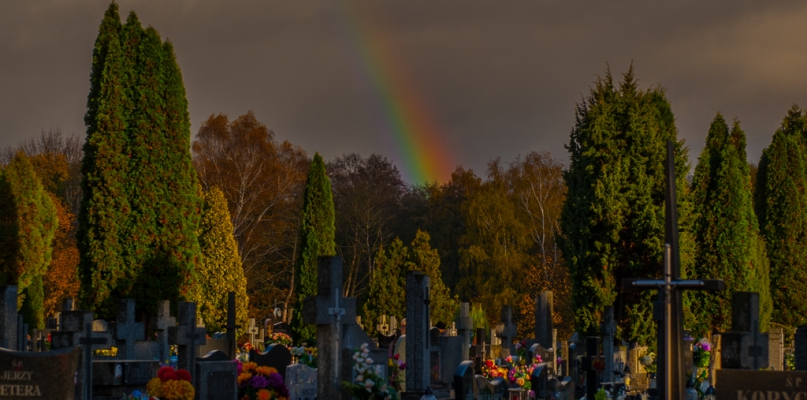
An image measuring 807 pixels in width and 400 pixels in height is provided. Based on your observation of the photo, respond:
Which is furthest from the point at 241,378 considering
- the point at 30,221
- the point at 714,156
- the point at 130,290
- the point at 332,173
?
the point at 332,173

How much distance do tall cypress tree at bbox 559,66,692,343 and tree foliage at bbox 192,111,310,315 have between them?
22.7 m

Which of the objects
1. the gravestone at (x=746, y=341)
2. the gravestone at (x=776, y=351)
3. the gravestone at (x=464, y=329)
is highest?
the gravestone at (x=746, y=341)

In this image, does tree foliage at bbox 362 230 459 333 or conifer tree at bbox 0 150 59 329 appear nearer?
conifer tree at bbox 0 150 59 329

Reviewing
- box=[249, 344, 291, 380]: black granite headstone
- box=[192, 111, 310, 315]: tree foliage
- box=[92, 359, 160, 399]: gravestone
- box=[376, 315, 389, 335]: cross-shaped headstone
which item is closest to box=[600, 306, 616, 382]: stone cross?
box=[249, 344, 291, 380]: black granite headstone

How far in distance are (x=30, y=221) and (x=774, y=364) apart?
2492 cm

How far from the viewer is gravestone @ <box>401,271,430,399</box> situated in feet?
47.5

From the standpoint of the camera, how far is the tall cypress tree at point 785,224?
33812 mm

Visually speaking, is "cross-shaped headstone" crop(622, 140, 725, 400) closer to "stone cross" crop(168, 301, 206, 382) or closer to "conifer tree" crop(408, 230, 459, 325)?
"stone cross" crop(168, 301, 206, 382)

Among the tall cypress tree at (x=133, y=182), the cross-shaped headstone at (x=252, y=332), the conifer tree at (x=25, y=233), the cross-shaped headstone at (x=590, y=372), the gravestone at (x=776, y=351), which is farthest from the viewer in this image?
the conifer tree at (x=25, y=233)

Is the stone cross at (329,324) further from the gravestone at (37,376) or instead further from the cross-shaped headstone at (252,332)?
the cross-shaped headstone at (252,332)

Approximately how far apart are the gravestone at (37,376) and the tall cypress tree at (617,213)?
15.8m

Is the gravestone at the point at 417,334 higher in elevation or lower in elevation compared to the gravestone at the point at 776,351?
higher

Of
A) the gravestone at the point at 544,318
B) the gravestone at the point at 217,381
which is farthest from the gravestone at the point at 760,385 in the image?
the gravestone at the point at 544,318

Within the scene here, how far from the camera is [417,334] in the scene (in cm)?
1452
